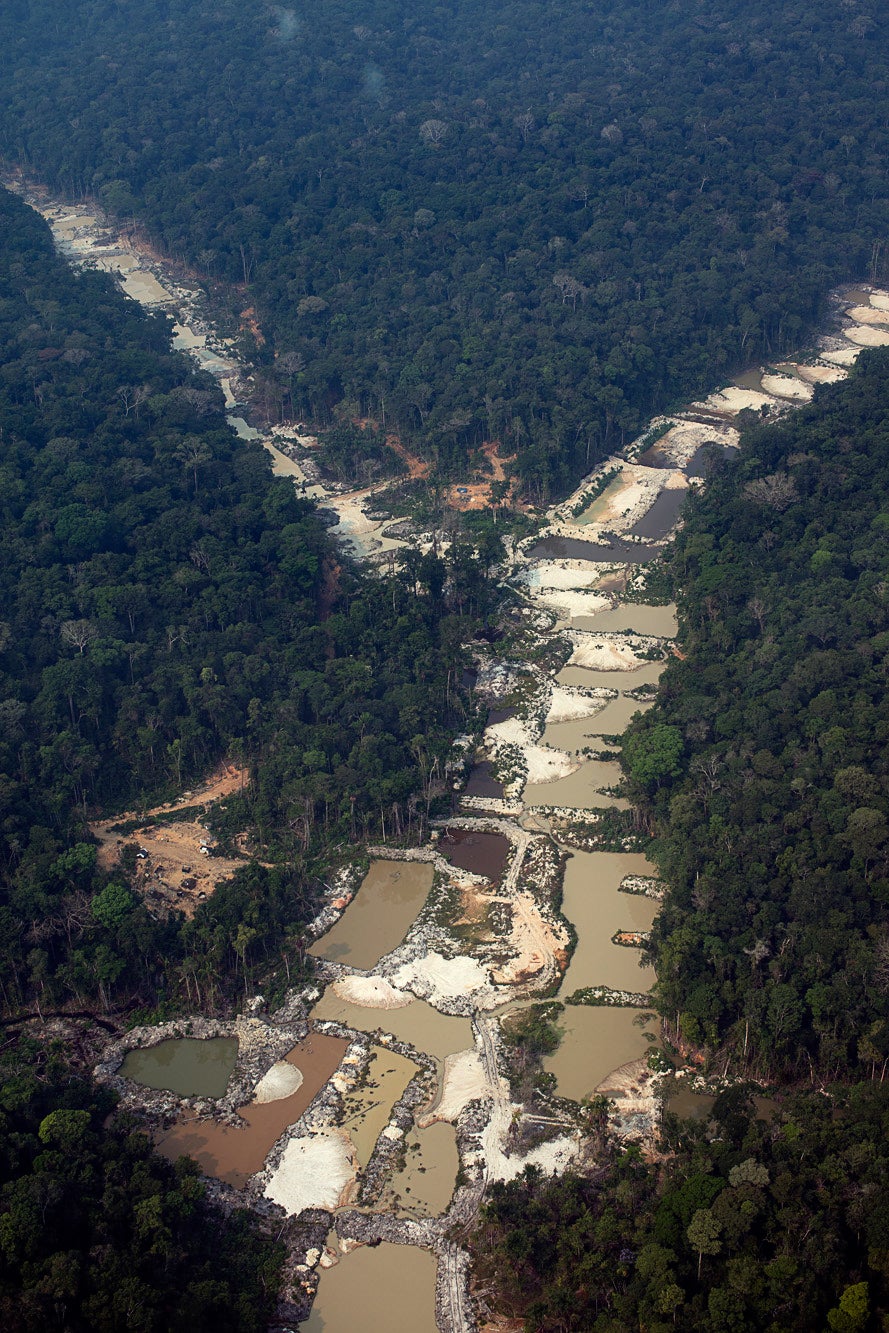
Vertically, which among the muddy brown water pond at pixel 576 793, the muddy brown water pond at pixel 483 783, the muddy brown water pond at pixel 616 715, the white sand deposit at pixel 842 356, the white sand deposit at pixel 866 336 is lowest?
the muddy brown water pond at pixel 483 783

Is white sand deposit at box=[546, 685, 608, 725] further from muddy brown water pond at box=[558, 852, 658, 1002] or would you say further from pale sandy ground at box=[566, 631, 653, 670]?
muddy brown water pond at box=[558, 852, 658, 1002]

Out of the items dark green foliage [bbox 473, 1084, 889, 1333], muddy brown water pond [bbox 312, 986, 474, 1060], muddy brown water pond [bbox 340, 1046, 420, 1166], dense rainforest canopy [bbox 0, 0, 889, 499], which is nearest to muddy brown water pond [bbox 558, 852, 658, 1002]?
muddy brown water pond [bbox 312, 986, 474, 1060]

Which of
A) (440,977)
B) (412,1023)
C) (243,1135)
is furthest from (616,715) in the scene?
(243,1135)

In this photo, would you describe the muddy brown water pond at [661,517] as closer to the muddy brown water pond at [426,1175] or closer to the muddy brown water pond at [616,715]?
the muddy brown water pond at [616,715]

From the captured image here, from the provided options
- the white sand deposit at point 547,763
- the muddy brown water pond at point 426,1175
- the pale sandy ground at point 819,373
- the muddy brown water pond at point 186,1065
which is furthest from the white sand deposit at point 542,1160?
the pale sandy ground at point 819,373

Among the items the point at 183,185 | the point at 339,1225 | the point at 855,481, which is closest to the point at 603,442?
the point at 855,481

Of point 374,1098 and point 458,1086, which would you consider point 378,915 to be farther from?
point 458,1086
